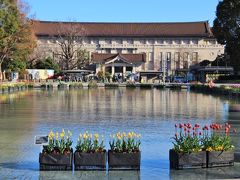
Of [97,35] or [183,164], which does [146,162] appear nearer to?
[183,164]

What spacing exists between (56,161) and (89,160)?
1.97 feet

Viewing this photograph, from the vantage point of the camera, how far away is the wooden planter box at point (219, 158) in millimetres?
8875

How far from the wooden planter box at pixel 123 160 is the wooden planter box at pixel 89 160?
128mm

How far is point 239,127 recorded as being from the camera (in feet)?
53.2

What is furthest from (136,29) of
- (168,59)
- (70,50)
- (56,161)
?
(56,161)

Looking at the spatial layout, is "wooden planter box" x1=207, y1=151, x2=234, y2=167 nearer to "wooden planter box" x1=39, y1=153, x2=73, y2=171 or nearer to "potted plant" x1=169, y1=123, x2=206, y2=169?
"potted plant" x1=169, y1=123, x2=206, y2=169

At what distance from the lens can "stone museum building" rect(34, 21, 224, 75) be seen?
97938 millimetres

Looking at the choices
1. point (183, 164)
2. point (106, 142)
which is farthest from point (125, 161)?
point (106, 142)

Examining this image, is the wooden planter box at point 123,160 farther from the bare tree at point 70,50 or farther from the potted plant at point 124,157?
the bare tree at point 70,50

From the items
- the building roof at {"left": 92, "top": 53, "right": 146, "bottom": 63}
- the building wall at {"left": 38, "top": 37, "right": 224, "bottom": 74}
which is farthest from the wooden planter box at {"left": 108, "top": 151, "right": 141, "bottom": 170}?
the building wall at {"left": 38, "top": 37, "right": 224, "bottom": 74}

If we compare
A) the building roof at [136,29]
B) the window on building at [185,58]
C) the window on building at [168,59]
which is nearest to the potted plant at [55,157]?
the building roof at [136,29]

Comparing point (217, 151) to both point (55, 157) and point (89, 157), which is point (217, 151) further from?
point (55, 157)

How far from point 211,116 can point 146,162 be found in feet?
37.8

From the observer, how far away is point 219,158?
8953 millimetres
